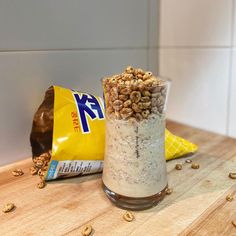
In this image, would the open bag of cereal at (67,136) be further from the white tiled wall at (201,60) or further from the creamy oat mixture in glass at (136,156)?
the white tiled wall at (201,60)

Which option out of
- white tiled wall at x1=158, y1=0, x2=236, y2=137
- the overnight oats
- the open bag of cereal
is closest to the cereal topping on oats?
the overnight oats

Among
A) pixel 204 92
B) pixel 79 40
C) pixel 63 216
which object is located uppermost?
pixel 79 40

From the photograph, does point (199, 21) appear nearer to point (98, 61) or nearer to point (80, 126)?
point (98, 61)

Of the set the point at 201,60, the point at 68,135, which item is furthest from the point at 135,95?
the point at 201,60

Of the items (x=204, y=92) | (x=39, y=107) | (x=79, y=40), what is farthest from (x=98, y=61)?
(x=204, y=92)

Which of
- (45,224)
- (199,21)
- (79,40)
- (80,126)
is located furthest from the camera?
(199,21)

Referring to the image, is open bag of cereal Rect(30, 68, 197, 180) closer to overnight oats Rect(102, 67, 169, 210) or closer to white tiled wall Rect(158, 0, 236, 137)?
overnight oats Rect(102, 67, 169, 210)

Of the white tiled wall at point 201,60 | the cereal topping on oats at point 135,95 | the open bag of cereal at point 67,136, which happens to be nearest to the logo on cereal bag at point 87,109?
the open bag of cereal at point 67,136
